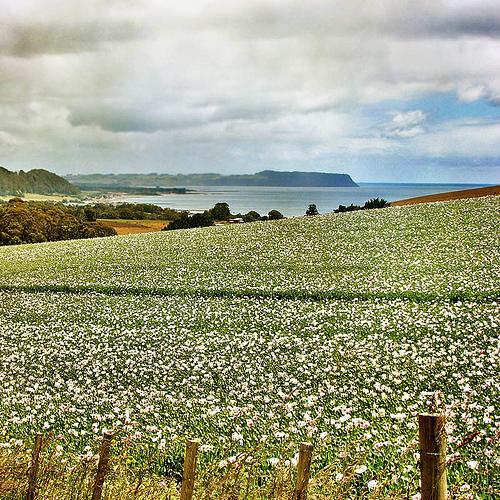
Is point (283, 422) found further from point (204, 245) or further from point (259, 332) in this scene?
point (204, 245)

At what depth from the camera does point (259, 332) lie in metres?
19.2

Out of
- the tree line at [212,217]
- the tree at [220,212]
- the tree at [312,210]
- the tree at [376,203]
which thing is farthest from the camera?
the tree at [220,212]

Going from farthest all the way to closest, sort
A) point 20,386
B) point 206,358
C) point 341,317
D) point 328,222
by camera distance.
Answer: point 328,222 < point 341,317 < point 206,358 < point 20,386

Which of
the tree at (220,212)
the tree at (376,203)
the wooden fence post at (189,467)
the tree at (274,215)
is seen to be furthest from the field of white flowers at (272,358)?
the tree at (220,212)

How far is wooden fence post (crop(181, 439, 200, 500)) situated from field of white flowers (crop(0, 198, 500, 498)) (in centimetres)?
175

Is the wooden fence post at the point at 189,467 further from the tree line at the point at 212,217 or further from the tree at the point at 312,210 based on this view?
the tree line at the point at 212,217

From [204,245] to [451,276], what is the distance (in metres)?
22.5

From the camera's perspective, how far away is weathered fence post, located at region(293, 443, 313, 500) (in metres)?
4.77

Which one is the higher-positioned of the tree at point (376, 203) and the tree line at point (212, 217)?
the tree at point (376, 203)

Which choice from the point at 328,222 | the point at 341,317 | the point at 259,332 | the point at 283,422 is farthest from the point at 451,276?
the point at 328,222

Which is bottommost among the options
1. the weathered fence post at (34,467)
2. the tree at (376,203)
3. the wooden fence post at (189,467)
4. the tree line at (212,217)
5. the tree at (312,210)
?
the weathered fence post at (34,467)

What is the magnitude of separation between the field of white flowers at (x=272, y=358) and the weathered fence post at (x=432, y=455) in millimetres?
404

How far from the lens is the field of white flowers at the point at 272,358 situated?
1005 centimetres

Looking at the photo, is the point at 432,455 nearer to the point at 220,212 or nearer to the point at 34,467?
the point at 34,467
